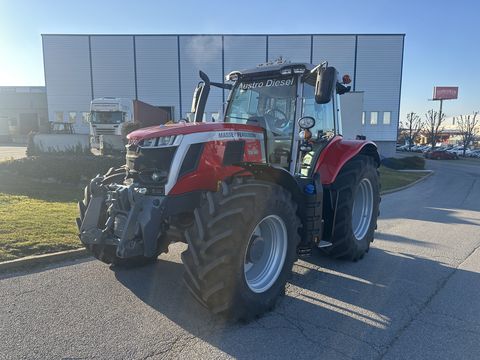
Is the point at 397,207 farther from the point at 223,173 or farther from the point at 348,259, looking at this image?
the point at 223,173

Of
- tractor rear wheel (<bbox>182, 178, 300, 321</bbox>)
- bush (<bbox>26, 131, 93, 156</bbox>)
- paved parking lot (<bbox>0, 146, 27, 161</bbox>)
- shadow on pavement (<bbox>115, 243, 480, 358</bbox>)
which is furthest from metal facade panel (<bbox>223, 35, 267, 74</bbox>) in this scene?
tractor rear wheel (<bbox>182, 178, 300, 321</bbox>)

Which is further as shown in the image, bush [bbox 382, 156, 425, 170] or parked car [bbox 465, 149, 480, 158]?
parked car [bbox 465, 149, 480, 158]

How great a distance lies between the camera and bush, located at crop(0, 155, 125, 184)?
36.9 ft

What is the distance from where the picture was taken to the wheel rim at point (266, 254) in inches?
150

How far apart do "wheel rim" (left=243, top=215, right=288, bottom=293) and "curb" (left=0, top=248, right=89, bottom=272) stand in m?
2.76

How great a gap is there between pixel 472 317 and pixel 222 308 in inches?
101

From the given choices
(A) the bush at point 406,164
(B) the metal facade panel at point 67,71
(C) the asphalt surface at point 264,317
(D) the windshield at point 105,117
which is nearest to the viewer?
(C) the asphalt surface at point 264,317

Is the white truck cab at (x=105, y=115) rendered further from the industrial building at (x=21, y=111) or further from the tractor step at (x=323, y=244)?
the industrial building at (x=21, y=111)

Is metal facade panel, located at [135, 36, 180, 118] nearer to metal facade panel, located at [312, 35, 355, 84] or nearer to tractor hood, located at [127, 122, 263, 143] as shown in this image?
metal facade panel, located at [312, 35, 355, 84]

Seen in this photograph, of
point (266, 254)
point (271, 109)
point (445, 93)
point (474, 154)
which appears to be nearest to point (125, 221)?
point (266, 254)

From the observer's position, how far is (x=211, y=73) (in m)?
35.6

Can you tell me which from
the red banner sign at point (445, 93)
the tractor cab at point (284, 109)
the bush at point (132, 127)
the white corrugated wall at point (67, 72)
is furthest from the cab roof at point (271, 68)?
the red banner sign at point (445, 93)

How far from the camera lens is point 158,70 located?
35.9m

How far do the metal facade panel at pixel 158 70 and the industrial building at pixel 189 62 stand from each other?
0.09m
